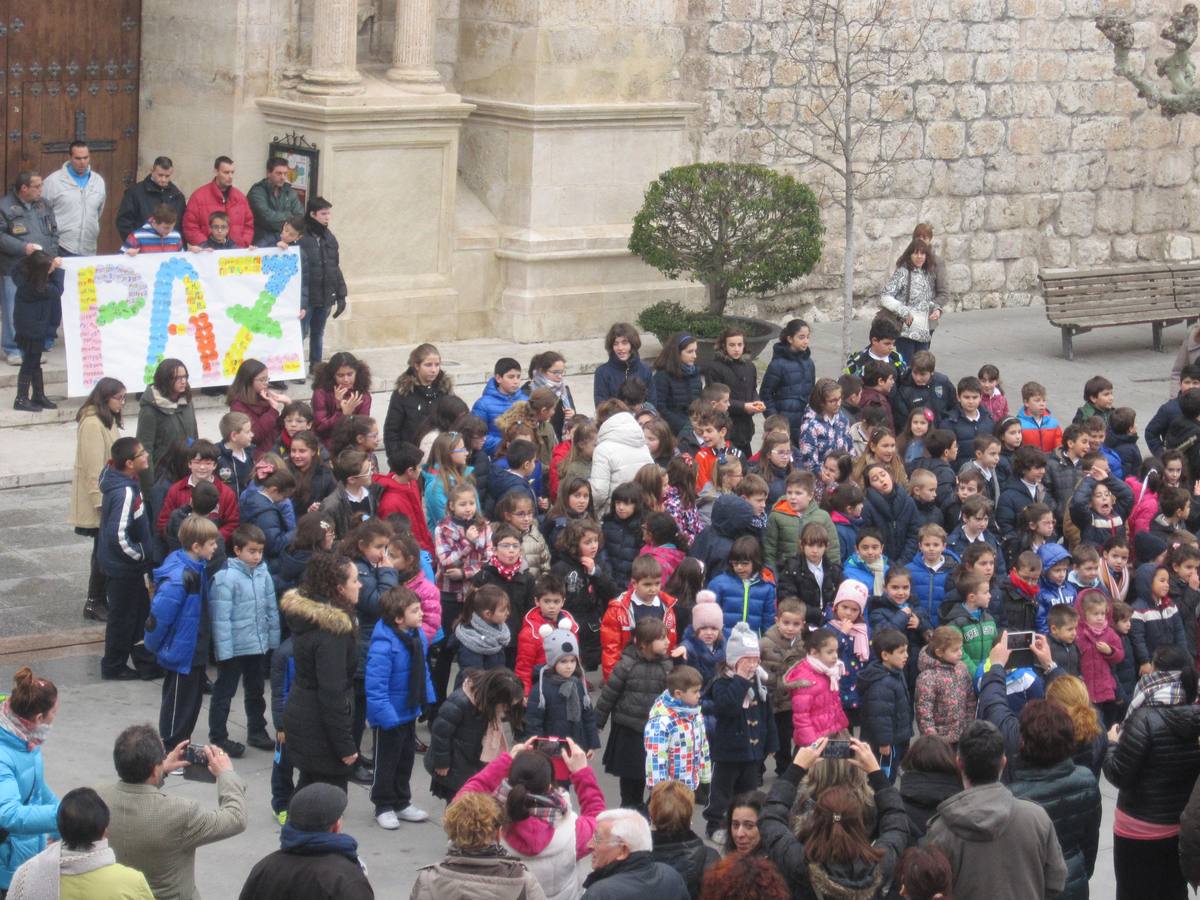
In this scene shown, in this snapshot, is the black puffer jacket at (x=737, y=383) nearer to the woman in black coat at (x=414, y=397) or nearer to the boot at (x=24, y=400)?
the woman in black coat at (x=414, y=397)

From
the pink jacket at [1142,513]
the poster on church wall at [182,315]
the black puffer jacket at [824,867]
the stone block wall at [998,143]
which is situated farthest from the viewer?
the stone block wall at [998,143]

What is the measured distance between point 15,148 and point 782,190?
6429 millimetres

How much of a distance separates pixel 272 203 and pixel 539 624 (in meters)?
7.77

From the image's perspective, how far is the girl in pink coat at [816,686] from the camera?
9648 millimetres

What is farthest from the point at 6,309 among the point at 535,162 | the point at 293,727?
the point at 293,727

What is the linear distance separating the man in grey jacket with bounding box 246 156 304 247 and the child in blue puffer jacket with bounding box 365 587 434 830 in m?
7.53

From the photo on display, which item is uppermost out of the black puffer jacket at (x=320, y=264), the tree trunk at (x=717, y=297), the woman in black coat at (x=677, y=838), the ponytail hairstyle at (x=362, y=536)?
the black puffer jacket at (x=320, y=264)

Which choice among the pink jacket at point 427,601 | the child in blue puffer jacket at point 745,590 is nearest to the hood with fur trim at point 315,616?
the pink jacket at point 427,601

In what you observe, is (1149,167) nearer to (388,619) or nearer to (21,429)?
(21,429)

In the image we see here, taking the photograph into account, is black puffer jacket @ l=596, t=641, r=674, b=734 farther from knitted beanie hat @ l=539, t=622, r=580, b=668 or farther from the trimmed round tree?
the trimmed round tree

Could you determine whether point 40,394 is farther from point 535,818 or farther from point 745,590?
point 535,818

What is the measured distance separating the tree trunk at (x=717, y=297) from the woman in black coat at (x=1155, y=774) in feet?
31.7

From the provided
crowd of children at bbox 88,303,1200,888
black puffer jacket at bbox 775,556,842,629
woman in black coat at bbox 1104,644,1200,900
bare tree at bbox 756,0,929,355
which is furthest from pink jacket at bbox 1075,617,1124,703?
bare tree at bbox 756,0,929,355

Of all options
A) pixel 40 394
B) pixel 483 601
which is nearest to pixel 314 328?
pixel 40 394
